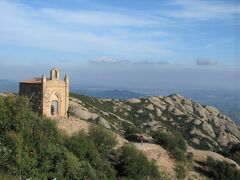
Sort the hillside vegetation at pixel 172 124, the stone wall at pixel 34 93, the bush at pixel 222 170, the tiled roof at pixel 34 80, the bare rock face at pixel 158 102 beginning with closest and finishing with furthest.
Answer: the stone wall at pixel 34 93
the tiled roof at pixel 34 80
the bush at pixel 222 170
the hillside vegetation at pixel 172 124
the bare rock face at pixel 158 102

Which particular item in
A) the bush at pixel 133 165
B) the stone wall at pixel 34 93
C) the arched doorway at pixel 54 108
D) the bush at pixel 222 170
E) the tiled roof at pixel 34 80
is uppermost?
the tiled roof at pixel 34 80

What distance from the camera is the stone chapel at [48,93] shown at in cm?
5871

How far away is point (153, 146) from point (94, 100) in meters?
47.1

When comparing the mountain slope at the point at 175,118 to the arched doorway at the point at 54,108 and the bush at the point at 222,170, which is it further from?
the arched doorway at the point at 54,108

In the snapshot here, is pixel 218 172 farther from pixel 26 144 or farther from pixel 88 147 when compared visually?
pixel 26 144

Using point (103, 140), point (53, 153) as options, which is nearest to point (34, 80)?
point (103, 140)

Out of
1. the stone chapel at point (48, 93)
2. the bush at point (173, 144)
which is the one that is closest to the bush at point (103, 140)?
the stone chapel at point (48, 93)

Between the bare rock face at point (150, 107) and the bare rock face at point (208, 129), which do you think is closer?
the bare rock face at point (208, 129)

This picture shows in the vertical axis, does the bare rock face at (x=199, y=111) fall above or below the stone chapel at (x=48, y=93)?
below

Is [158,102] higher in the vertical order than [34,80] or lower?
lower

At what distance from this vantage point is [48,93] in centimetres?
5994

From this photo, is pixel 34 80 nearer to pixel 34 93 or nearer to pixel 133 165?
pixel 34 93

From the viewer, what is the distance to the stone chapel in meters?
58.7

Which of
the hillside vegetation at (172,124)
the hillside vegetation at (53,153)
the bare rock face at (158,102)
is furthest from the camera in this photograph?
the bare rock face at (158,102)
